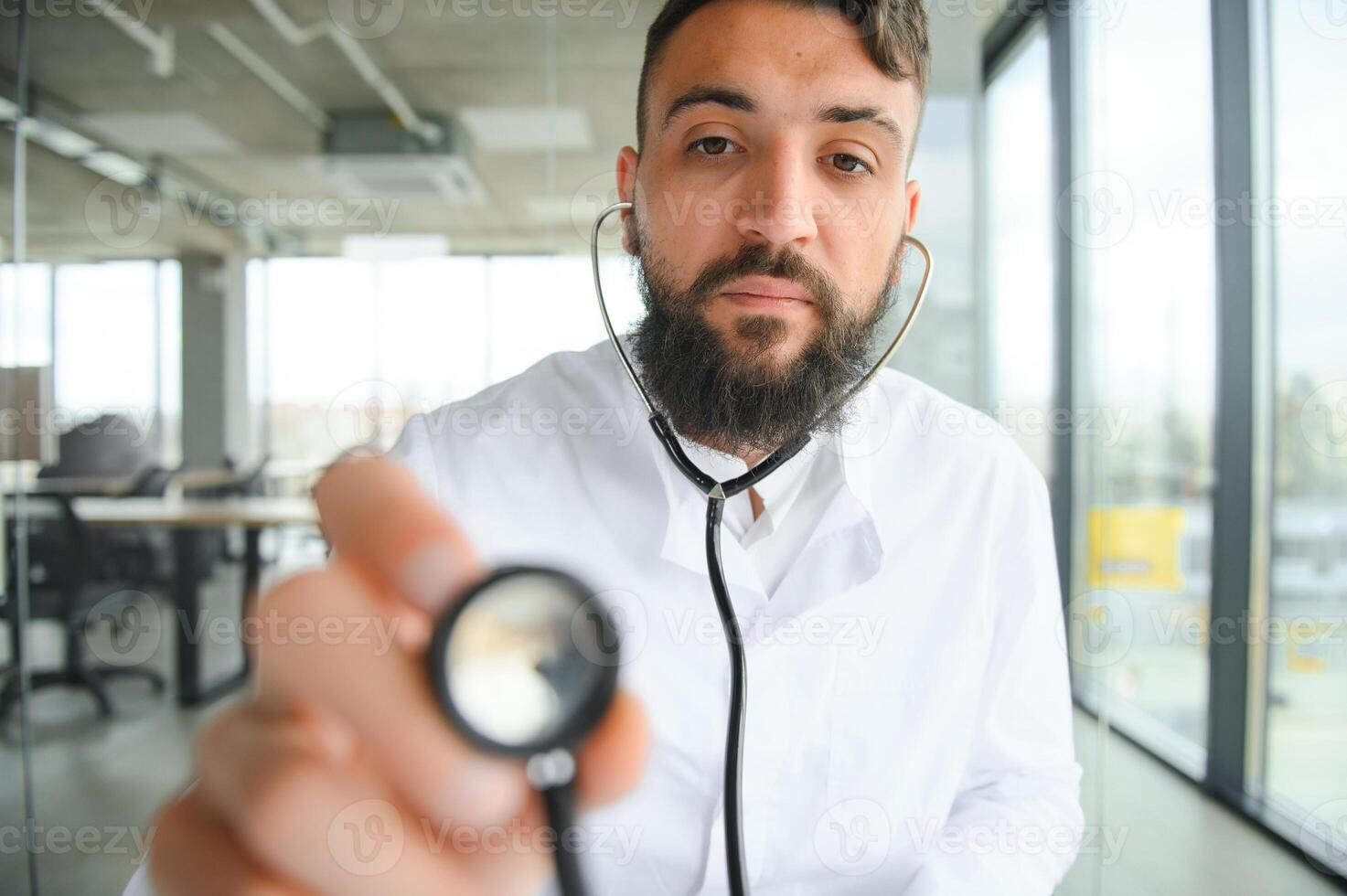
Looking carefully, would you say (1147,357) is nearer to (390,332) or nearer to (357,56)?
(390,332)

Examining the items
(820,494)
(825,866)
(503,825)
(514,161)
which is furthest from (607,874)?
(514,161)

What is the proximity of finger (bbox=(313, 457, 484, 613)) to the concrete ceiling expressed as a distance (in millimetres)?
1394

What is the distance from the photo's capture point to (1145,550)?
2660 mm

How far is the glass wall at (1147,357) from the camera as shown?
2055 mm

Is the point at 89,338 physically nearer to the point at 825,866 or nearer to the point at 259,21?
the point at 259,21

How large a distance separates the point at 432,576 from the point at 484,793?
7 centimetres

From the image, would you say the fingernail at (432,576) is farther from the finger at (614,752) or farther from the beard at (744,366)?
the beard at (744,366)

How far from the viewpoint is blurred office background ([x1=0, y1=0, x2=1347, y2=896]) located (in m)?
1.71

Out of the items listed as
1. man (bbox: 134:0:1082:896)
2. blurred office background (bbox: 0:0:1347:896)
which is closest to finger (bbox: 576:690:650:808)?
man (bbox: 134:0:1082:896)

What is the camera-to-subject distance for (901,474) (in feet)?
2.99

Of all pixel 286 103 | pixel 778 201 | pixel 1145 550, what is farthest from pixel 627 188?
pixel 1145 550

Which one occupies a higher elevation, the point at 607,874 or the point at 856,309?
the point at 856,309

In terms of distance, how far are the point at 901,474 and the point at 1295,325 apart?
164 centimetres

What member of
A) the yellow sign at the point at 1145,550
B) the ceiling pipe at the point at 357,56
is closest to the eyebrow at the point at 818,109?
the ceiling pipe at the point at 357,56
